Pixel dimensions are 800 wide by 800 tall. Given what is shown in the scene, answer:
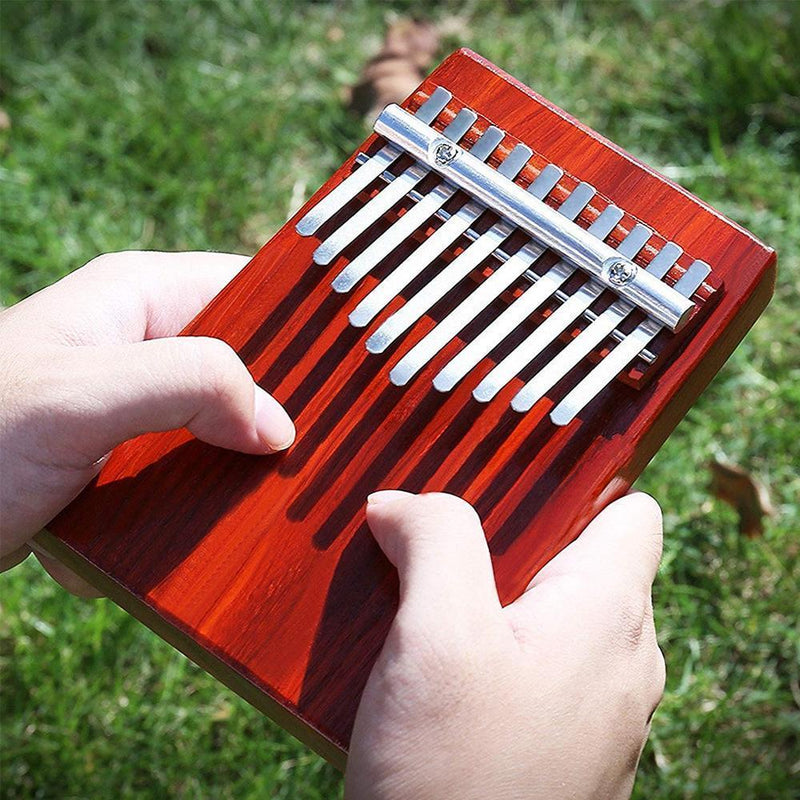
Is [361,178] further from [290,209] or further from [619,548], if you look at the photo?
[290,209]

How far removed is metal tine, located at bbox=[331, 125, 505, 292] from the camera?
1.39 meters

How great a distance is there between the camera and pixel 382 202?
1429 mm

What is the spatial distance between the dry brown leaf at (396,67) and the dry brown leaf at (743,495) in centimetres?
105

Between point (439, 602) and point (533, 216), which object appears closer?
point (439, 602)

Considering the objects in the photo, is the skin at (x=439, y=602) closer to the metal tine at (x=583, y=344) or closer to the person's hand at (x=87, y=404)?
the person's hand at (x=87, y=404)

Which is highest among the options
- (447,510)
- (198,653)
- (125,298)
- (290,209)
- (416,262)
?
(416,262)

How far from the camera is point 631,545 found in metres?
1.37

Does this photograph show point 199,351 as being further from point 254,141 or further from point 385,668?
point 254,141

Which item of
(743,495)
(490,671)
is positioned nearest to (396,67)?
(743,495)

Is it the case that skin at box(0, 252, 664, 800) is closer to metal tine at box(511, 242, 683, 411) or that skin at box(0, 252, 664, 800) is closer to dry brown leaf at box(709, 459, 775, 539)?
metal tine at box(511, 242, 683, 411)

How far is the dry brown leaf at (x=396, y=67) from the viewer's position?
8.66ft

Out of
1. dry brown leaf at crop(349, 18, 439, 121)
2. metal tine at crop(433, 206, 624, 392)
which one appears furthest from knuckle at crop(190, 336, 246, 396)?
dry brown leaf at crop(349, 18, 439, 121)

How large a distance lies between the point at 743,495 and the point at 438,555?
1141 millimetres

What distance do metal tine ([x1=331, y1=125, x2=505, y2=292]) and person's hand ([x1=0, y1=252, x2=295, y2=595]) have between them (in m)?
0.17
